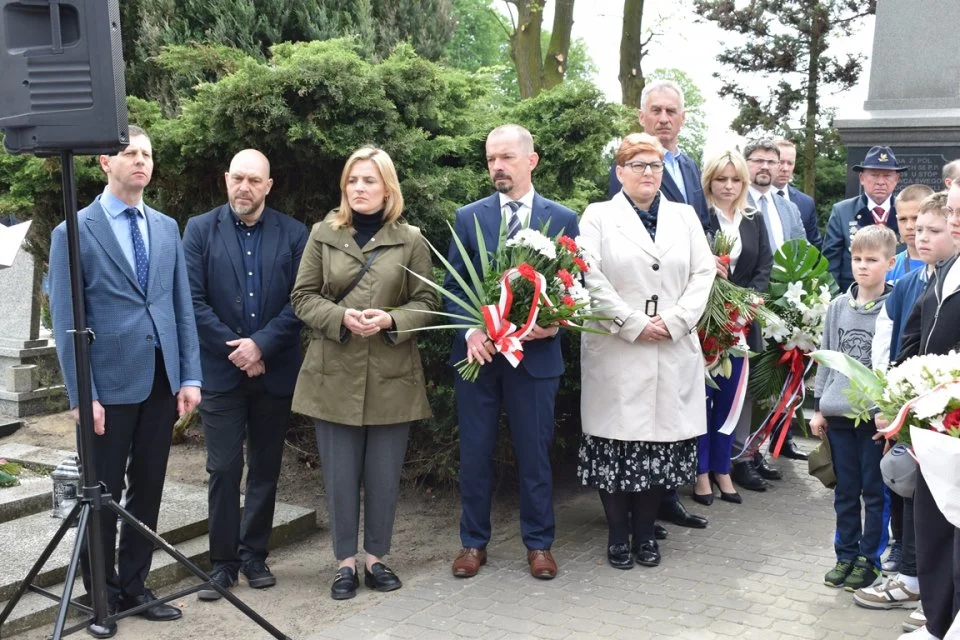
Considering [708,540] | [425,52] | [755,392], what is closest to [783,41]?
[425,52]

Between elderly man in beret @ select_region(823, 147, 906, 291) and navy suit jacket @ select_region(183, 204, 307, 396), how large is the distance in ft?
14.5

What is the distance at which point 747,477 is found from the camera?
273 inches

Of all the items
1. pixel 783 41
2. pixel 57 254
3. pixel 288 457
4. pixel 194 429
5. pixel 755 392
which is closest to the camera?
pixel 57 254

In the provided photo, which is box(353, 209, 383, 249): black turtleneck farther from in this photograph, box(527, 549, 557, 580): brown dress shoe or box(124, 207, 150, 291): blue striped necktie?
box(527, 549, 557, 580): brown dress shoe

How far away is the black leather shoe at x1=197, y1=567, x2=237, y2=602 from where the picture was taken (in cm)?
496

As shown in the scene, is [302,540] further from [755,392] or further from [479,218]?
[755,392]

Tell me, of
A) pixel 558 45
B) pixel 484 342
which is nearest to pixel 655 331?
pixel 484 342

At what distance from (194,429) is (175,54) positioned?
280 cm

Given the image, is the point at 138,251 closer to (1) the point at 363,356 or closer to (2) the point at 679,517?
(1) the point at 363,356

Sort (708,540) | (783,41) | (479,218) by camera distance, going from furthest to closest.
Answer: (783,41) < (708,540) < (479,218)

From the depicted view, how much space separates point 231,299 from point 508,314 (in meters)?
1.42

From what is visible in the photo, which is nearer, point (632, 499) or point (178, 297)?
point (178, 297)

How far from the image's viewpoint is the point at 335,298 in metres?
5.09

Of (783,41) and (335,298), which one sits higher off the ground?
(783,41)
